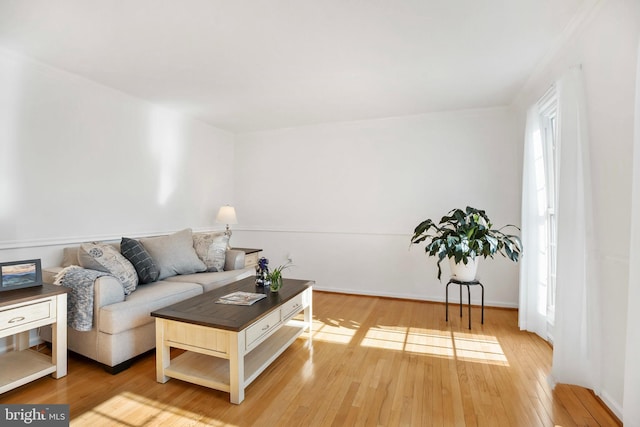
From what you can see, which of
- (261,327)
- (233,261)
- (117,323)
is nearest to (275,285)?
(261,327)

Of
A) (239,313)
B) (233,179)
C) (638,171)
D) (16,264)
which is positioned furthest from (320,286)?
(638,171)

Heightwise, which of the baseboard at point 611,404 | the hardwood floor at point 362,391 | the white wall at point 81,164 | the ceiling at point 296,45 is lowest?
the hardwood floor at point 362,391

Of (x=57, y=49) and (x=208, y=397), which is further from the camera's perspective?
(x=57, y=49)

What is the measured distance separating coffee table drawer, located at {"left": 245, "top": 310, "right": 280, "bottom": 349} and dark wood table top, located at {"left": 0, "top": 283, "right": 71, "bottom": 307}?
1363mm

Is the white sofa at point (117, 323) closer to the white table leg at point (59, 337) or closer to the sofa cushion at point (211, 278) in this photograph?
the white table leg at point (59, 337)

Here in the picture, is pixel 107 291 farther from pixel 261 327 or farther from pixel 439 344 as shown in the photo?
pixel 439 344

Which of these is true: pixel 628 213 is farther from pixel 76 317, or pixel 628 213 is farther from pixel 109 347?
pixel 76 317

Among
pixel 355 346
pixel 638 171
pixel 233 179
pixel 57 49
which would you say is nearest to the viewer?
pixel 638 171

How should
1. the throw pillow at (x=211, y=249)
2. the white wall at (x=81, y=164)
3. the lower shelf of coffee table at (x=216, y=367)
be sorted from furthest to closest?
the throw pillow at (x=211, y=249) → the white wall at (x=81, y=164) → the lower shelf of coffee table at (x=216, y=367)

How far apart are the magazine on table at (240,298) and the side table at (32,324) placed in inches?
42.0

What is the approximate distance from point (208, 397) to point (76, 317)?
47.2 inches

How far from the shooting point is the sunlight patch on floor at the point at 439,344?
255 centimetres

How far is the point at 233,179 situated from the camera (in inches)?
205

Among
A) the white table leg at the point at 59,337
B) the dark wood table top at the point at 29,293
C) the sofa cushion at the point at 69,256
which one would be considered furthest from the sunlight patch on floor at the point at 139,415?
the sofa cushion at the point at 69,256
